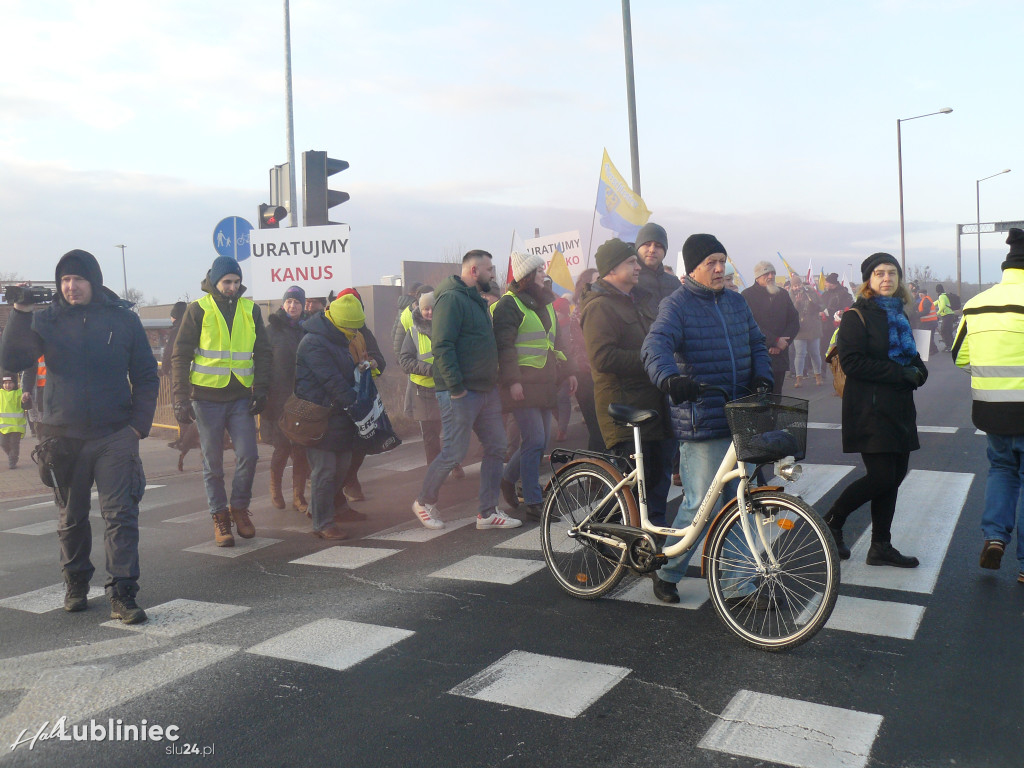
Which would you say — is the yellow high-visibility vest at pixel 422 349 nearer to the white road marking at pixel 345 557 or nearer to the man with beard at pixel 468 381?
the man with beard at pixel 468 381

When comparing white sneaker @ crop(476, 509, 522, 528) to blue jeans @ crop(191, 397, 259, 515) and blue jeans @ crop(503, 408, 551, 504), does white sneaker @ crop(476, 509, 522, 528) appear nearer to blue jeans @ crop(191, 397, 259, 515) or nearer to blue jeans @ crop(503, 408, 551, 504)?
blue jeans @ crop(503, 408, 551, 504)

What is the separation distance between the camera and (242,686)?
3914mm

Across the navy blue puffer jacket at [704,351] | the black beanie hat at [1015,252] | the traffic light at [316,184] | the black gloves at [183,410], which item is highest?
the traffic light at [316,184]

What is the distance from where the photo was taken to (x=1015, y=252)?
525cm

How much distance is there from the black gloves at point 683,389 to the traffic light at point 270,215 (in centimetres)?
816

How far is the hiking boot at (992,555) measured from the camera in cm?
518

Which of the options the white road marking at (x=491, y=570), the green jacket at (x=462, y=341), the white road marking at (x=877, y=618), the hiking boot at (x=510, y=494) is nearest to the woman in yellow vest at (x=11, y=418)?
the hiking boot at (x=510, y=494)

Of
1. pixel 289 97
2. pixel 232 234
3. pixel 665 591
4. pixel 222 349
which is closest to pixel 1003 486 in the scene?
pixel 665 591

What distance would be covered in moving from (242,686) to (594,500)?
2.14m

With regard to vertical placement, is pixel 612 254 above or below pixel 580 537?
above

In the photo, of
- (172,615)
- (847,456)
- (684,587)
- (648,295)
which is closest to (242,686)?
(172,615)

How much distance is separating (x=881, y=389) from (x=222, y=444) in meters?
4.69

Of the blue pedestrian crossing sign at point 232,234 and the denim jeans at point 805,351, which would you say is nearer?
the blue pedestrian crossing sign at point 232,234

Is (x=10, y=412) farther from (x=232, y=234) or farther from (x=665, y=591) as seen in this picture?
(x=665, y=591)
